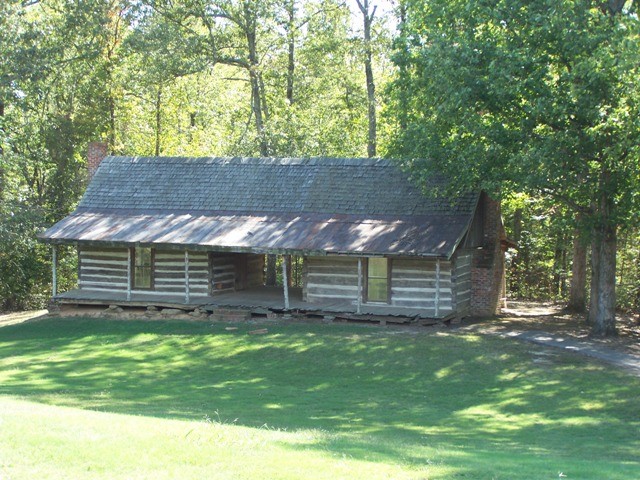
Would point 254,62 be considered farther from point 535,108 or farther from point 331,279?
point 535,108

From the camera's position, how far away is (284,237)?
24812mm

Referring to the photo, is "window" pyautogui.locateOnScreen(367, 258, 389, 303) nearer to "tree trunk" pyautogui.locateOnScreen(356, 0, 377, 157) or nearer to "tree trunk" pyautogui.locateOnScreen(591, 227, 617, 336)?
"tree trunk" pyautogui.locateOnScreen(591, 227, 617, 336)

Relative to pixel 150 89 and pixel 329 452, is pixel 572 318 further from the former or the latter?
pixel 150 89

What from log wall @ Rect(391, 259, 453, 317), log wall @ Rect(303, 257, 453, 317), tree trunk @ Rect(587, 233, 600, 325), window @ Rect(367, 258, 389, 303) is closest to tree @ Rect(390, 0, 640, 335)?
tree trunk @ Rect(587, 233, 600, 325)

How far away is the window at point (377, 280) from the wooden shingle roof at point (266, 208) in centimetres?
108

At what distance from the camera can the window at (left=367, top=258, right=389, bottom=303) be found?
81.2 feet

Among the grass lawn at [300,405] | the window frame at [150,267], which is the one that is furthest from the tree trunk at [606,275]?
the window frame at [150,267]

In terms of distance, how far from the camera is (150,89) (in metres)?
40.5

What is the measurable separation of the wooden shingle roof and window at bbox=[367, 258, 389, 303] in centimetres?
108

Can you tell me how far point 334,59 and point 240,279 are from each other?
45.7 ft

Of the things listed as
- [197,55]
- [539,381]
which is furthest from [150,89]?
[539,381]

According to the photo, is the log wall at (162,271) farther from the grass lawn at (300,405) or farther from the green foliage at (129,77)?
the green foliage at (129,77)

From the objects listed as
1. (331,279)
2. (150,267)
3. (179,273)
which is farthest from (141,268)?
(331,279)

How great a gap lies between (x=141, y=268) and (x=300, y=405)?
13.4 metres
